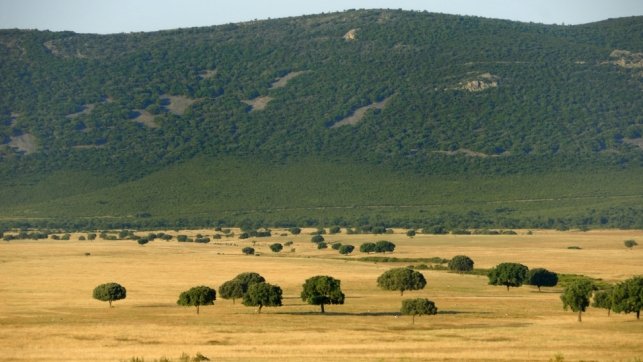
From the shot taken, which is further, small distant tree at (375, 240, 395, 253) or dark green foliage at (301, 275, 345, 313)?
small distant tree at (375, 240, 395, 253)

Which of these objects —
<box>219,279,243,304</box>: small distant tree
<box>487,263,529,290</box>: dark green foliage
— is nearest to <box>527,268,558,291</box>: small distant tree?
<box>487,263,529,290</box>: dark green foliage

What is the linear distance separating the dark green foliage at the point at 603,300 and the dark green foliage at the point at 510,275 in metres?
13.3

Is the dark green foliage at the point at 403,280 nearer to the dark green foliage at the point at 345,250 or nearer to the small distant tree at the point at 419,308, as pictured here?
the small distant tree at the point at 419,308

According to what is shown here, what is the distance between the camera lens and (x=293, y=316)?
75000mm

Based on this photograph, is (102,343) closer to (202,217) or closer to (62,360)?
(62,360)

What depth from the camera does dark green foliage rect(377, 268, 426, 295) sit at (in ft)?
290

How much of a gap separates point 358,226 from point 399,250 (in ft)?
143

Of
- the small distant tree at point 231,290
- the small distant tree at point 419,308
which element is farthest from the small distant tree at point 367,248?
the small distant tree at point 419,308

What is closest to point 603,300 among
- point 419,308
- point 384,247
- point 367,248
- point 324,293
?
point 419,308

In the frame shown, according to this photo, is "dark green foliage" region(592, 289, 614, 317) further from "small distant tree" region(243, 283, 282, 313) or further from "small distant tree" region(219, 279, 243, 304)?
"small distant tree" region(219, 279, 243, 304)

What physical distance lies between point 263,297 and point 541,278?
22529mm

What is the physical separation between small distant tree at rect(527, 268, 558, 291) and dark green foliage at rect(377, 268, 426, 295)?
7934 millimetres

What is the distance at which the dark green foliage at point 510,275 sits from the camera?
304 ft

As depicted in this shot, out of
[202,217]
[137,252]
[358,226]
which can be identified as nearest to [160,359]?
[137,252]
